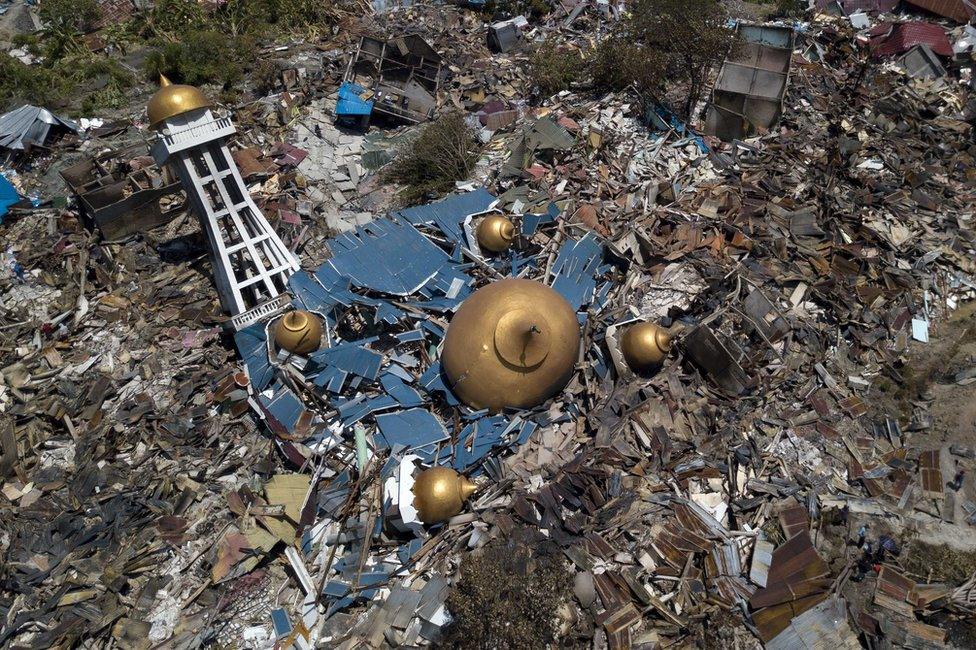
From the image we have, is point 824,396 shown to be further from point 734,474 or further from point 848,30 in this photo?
point 848,30

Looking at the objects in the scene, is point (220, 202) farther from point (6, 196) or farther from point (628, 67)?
point (628, 67)

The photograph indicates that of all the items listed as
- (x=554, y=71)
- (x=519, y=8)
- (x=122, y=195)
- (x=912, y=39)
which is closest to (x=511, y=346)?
(x=122, y=195)

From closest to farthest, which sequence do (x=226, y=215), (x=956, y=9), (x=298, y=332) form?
(x=298, y=332) < (x=226, y=215) < (x=956, y=9)

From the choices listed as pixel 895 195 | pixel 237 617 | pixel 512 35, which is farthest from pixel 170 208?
pixel 895 195

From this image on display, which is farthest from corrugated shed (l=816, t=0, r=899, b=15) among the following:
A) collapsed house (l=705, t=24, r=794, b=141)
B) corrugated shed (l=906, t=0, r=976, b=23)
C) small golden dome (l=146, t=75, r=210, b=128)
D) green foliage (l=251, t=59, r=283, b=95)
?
small golden dome (l=146, t=75, r=210, b=128)

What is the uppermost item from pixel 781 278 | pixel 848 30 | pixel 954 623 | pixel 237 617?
pixel 848 30

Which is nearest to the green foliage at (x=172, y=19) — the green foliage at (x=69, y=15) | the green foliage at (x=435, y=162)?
the green foliage at (x=69, y=15)
